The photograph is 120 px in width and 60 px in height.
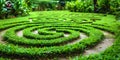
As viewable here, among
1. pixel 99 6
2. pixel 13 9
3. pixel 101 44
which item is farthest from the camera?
pixel 99 6

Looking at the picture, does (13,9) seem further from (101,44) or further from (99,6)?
(101,44)

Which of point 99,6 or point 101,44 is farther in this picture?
point 99,6

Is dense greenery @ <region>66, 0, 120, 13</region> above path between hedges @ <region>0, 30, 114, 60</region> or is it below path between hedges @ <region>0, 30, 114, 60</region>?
below

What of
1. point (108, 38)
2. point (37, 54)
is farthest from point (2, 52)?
point (108, 38)

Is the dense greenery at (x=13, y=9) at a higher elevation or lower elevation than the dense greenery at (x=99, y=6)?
higher

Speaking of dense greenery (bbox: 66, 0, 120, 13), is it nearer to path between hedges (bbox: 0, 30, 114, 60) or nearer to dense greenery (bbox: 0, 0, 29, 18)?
dense greenery (bbox: 0, 0, 29, 18)

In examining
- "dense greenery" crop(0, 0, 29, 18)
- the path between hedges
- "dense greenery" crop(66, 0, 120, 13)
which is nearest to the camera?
the path between hedges

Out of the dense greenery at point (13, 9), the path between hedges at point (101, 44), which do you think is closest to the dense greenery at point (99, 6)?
the dense greenery at point (13, 9)

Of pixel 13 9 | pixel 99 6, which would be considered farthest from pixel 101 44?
pixel 99 6

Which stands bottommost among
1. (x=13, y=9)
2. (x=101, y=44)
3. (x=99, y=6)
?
(x=99, y=6)

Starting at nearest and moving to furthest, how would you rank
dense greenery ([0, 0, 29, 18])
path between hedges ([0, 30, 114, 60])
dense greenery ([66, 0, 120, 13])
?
path between hedges ([0, 30, 114, 60]), dense greenery ([0, 0, 29, 18]), dense greenery ([66, 0, 120, 13])

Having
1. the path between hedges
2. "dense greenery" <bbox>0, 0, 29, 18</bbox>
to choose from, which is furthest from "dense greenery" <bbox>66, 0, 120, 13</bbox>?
the path between hedges

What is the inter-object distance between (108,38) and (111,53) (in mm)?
3020

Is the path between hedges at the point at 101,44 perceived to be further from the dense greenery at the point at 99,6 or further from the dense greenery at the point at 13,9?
the dense greenery at the point at 99,6
